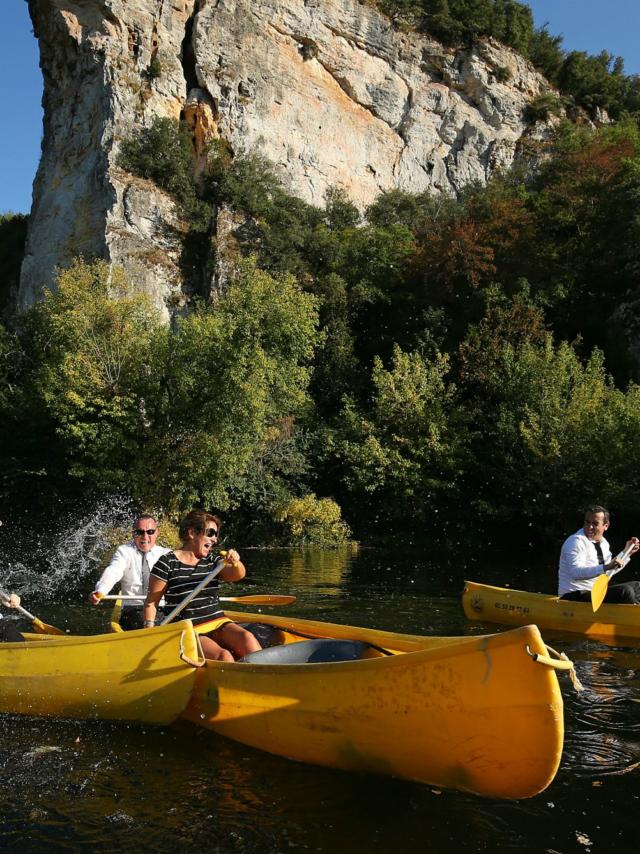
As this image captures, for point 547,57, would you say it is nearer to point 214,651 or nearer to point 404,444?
point 404,444

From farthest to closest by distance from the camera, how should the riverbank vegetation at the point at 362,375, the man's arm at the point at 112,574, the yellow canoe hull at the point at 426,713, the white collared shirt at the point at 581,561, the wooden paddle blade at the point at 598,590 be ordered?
1. the riverbank vegetation at the point at 362,375
2. the white collared shirt at the point at 581,561
3. the wooden paddle blade at the point at 598,590
4. the man's arm at the point at 112,574
5. the yellow canoe hull at the point at 426,713

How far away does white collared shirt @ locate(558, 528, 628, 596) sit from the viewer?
789cm

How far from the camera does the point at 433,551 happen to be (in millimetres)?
21297

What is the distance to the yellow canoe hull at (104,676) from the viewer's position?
4855 mm

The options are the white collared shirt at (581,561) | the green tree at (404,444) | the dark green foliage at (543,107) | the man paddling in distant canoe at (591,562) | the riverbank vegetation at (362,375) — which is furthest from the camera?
the dark green foliage at (543,107)

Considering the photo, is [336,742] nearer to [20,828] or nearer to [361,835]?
[361,835]

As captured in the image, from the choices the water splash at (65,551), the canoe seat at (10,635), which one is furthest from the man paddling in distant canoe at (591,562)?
the water splash at (65,551)

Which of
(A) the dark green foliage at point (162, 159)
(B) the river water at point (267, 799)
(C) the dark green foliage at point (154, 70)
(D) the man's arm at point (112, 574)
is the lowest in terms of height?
(B) the river water at point (267, 799)

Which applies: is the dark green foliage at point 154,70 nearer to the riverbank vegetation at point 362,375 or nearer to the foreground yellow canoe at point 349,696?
the riverbank vegetation at point 362,375

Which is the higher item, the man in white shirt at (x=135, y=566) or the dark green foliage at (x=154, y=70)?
the dark green foliage at (x=154, y=70)

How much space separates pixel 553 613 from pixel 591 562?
890mm

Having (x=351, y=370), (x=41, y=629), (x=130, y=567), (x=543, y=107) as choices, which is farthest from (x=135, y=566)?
(x=543, y=107)

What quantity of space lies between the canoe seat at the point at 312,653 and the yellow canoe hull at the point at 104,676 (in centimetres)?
51

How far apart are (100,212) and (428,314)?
14420mm
